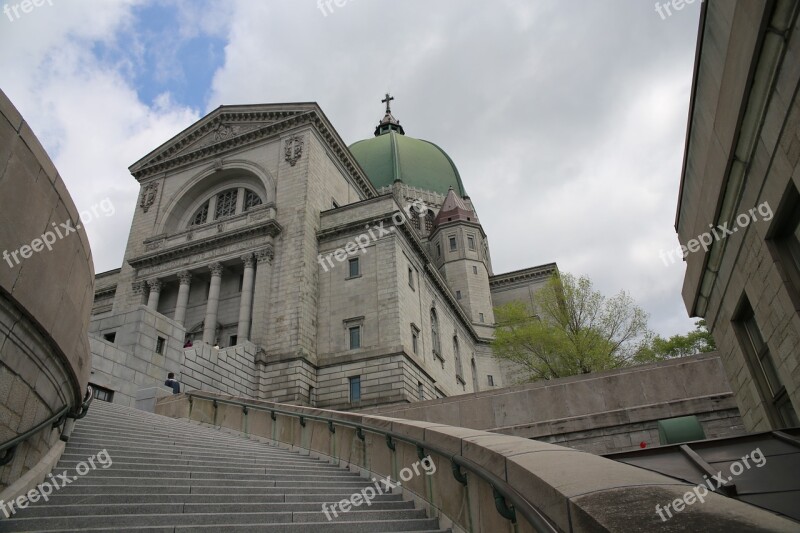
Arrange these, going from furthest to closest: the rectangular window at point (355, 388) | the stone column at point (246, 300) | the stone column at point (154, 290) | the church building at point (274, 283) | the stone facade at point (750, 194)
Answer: the stone column at point (154, 290) → the stone column at point (246, 300) → the rectangular window at point (355, 388) → the church building at point (274, 283) → the stone facade at point (750, 194)

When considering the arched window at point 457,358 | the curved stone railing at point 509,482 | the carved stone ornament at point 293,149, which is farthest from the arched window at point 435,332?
the curved stone railing at point 509,482

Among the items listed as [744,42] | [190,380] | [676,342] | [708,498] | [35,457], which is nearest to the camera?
[708,498]

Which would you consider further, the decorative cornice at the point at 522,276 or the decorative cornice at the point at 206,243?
the decorative cornice at the point at 522,276

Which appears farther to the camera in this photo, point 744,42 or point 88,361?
point 88,361

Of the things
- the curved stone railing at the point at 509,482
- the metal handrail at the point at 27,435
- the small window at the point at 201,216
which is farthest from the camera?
the small window at the point at 201,216

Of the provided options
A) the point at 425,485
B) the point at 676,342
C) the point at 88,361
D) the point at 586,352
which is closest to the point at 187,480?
the point at 88,361

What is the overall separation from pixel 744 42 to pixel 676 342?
140 feet

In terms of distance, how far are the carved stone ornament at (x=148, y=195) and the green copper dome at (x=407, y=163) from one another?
33282mm

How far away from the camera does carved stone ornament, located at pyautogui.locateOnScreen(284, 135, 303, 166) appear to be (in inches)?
1395

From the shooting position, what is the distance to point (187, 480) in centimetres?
788

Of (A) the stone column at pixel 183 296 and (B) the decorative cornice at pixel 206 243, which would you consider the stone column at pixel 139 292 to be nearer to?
(B) the decorative cornice at pixel 206 243

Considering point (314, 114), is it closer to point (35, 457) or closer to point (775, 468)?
point (35, 457)

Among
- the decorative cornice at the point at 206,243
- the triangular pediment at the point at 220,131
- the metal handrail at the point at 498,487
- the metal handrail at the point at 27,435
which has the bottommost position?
the metal handrail at the point at 498,487

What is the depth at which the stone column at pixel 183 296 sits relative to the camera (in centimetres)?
3273
